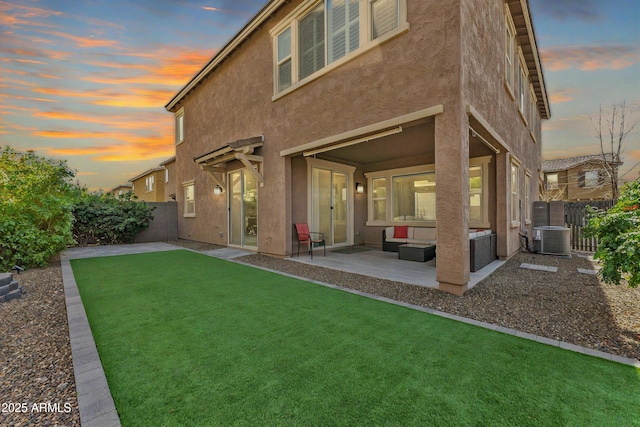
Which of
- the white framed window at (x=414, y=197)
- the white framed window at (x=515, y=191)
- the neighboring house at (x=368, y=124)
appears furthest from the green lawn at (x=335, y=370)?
the white framed window at (x=515, y=191)

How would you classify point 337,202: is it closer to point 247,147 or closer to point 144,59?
point 247,147

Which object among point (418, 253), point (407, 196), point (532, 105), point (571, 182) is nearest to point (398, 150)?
point (407, 196)

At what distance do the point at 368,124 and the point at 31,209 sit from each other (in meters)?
8.59

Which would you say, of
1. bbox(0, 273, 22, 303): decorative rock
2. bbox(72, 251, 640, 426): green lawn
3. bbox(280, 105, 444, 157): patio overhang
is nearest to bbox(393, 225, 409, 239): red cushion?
bbox(280, 105, 444, 157): patio overhang

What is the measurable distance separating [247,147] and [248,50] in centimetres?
391

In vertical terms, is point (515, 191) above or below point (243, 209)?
above

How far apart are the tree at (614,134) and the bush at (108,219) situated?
22156mm

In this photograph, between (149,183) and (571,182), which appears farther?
(571,182)

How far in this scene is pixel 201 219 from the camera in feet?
40.2

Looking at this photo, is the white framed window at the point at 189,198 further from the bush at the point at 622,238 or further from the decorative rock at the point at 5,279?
the bush at the point at 622,238

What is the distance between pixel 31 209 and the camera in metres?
6.79

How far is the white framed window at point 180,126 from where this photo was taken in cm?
1402

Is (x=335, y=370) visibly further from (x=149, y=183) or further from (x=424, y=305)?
(x=149, y=183)

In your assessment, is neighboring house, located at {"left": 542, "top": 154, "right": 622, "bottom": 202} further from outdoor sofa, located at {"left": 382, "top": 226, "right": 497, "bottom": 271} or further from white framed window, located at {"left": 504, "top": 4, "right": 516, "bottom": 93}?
outdoor sofa, located at {"left": 382, "top": 226, "right": 497, "bottom": 271}
